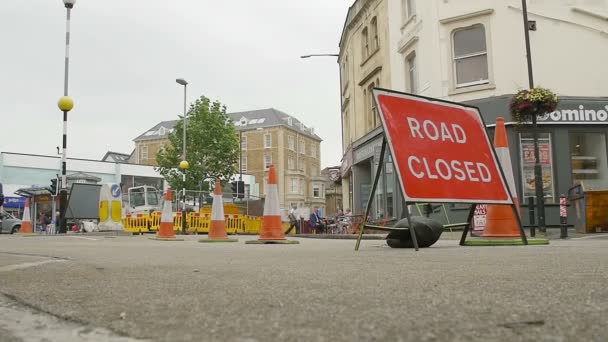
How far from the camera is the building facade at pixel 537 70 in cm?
1698

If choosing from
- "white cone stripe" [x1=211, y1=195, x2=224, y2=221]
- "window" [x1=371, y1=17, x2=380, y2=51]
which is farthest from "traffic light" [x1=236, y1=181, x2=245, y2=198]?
"white cone stripe" [x1=211, y1=195, x2=224, y2=221]

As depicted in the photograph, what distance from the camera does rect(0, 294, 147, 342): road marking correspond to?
1.78 m

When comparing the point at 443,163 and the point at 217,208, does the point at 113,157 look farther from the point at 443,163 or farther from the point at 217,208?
the point at 443,163

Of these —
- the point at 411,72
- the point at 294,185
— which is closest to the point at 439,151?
the point at 411,72

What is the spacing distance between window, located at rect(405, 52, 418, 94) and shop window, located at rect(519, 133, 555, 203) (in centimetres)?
450

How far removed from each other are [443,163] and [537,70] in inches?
496

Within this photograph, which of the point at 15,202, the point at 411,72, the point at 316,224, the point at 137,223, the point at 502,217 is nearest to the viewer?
the point at 502,217

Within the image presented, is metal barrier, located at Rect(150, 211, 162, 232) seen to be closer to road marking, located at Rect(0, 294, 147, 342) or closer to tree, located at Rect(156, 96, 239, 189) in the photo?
tree, located at Rect(156, 96, 239, 189)

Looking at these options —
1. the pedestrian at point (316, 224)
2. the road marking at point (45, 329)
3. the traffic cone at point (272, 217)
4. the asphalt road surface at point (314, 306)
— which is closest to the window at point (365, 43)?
the pedestrian at point (316, 224)

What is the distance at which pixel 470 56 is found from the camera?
59.5 ft

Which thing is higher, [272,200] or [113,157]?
[113,157]

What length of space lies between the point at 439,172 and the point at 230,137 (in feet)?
121

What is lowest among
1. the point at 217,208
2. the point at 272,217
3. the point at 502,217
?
the point at 502,217

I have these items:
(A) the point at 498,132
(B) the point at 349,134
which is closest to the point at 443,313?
(A) the point at 498,132
